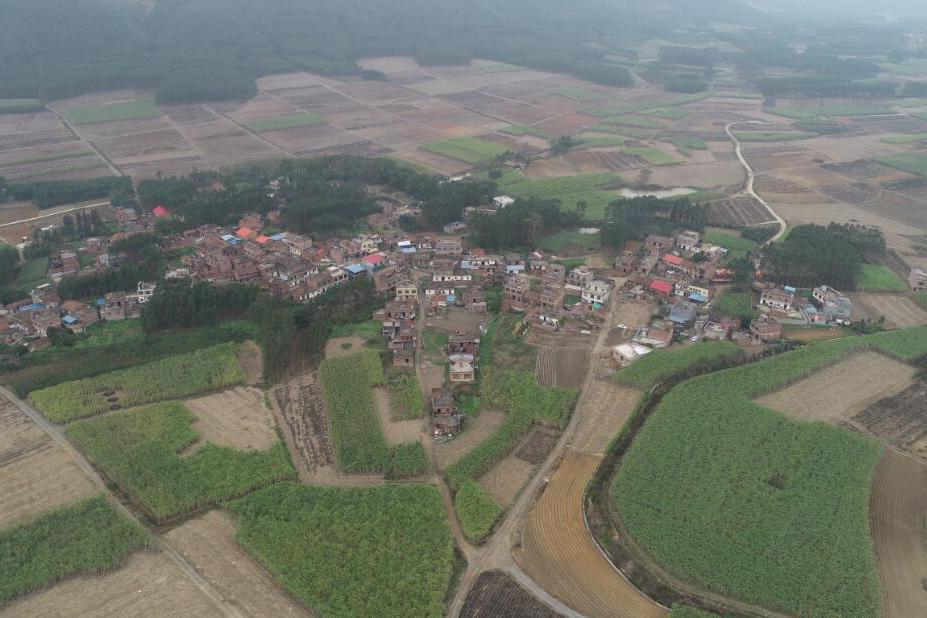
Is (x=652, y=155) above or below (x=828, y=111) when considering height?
below

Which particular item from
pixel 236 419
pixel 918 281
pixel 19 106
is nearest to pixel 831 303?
pixel 918 281

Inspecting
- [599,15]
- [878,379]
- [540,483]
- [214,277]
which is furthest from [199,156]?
[599,15]

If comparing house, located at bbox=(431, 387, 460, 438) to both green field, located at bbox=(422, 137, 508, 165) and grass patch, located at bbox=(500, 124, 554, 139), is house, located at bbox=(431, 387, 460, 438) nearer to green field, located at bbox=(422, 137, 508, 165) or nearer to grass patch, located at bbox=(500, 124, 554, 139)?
green field, located at bbox=(422, 137, 508, 165)

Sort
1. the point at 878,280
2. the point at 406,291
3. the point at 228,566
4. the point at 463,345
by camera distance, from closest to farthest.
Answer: the point at 228,566 → the point at 463,345 → the point at 406,291 → the point at 878,280

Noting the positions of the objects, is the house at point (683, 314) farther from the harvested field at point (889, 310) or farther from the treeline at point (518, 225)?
the treeline at point (518, 225)

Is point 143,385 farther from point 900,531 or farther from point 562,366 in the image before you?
point 900,531

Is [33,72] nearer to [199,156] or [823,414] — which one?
[199,156]

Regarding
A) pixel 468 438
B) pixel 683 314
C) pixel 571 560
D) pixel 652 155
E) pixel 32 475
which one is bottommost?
pixel 652 155
